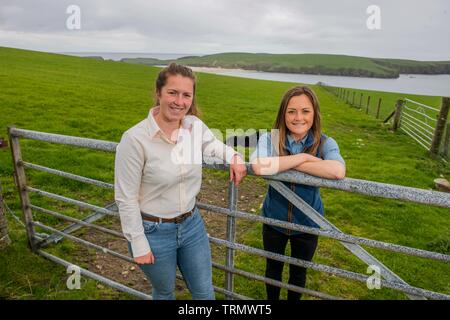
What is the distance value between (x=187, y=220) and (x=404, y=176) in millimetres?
8249

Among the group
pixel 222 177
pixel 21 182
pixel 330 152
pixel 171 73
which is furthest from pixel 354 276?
pixel 222 177

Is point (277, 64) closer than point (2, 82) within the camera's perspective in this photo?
No

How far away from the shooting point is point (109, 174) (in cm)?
770

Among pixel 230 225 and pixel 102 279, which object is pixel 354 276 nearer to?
pixel 230 225

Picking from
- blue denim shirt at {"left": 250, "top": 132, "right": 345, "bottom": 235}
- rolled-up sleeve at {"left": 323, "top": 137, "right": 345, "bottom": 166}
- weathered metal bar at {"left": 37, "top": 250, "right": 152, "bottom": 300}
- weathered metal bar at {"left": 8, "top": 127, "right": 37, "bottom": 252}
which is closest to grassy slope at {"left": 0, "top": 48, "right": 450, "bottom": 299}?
weathered metal bar at {"left": 37, "top": 250, "right": 152, "bottom": 300}

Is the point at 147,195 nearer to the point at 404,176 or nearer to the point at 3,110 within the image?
the point at 404,176

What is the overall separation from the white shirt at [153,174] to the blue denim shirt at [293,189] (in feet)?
1.74

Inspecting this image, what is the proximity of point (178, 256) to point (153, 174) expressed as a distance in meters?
0.74

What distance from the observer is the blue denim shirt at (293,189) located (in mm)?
2653

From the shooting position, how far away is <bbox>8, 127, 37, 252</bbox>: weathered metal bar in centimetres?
379

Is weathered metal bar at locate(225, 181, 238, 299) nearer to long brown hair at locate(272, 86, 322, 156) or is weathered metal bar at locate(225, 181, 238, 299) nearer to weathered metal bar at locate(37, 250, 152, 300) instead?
long brown hair at locate(272, 86, 322, 156)

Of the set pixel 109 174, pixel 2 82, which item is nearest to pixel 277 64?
pixel 2 82
